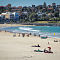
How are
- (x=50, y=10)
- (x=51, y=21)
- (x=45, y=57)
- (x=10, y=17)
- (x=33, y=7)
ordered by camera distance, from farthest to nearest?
(x=33, y=7) < (x=50, y=10) < (x=10, y=17) < (x=51, y=21) < (x=45, y=57)

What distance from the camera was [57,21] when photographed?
73.7m

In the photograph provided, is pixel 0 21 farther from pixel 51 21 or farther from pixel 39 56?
pixel 39 56

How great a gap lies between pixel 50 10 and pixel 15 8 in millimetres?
21359

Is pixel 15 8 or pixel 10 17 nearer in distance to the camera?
pixel 10 17

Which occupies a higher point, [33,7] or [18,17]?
[33,7]

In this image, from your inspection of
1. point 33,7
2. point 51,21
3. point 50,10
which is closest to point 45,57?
point 51,21

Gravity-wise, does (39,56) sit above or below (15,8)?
below

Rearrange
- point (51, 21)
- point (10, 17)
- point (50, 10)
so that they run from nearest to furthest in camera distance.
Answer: point (51, 21) < point (10, 17) < point (50, 10)

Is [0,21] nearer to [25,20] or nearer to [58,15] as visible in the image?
[25,20]

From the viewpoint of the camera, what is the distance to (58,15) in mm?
82688

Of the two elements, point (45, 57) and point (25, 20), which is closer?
point (45, 57)

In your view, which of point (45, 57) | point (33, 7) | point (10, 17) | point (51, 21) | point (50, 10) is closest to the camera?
point (45, 57)

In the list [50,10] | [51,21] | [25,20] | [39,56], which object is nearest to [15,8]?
[50,10]

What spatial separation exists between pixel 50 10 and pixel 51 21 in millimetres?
24005
